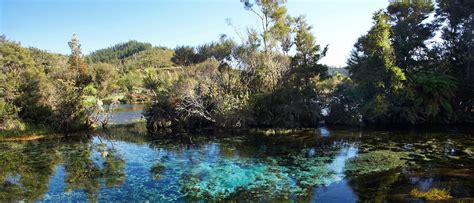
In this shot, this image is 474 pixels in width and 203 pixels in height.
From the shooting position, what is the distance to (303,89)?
2780cm

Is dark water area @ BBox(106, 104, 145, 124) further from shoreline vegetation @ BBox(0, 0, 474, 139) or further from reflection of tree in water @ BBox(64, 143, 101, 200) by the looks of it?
reflection of tree in water @ BBox(64, 143, 101, 200)

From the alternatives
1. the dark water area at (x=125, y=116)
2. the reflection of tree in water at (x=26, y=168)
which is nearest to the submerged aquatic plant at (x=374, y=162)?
the reflection of tree in water at (x=26, y=168)

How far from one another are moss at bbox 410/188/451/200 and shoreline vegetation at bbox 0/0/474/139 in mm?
15171

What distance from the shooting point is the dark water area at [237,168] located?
11141mm

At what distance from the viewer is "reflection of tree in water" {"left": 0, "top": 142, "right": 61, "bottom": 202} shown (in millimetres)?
11866

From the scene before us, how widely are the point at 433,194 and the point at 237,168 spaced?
24.1ft

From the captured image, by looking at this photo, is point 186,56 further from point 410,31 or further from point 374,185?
point 374,185

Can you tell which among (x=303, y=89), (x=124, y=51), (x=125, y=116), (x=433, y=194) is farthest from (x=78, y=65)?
(x=124, y=51)

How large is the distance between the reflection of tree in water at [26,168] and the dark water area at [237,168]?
0.04 m

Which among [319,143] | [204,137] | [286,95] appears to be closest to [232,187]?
[319,143]

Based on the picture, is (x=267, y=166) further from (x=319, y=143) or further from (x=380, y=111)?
(x=380, y=111)

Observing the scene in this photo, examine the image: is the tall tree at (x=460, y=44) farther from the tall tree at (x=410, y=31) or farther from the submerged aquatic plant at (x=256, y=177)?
the submerged aquatic plant at (x=256, y=177)

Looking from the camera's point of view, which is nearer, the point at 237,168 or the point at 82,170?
the point at 237,168

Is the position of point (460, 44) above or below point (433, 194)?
above
